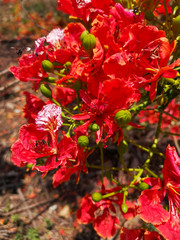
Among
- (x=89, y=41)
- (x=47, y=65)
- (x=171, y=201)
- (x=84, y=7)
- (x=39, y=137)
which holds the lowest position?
(x=171, y=201)

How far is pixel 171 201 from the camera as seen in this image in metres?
1.23

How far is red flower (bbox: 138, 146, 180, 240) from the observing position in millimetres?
1093

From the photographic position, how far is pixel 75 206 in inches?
103

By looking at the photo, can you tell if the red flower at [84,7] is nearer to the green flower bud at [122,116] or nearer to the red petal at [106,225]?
the green flower bud at [122,116]

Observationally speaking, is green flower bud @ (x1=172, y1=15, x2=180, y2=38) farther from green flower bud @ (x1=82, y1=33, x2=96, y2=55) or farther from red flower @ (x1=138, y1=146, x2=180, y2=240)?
red flower @ (x1=138, y1=146, x2=180, y2=240)

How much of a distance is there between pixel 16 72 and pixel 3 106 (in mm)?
2426

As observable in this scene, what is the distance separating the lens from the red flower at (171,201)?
1.09 meters

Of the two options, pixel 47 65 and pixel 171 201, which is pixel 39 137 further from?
pixel 171 201

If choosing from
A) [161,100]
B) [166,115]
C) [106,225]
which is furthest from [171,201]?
[166,115]

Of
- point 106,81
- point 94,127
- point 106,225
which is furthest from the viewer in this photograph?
point 106,225

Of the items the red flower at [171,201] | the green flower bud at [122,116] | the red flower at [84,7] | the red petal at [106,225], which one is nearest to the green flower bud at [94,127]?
the green flower bud at [122,116]

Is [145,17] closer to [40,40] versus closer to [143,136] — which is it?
[40,40]

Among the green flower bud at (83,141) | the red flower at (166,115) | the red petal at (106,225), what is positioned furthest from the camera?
the red flower at (166,115)

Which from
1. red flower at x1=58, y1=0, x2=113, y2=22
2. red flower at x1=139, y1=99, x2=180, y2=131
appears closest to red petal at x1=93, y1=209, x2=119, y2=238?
red flower at x1=139, y1=99, x2=180, y2=131
